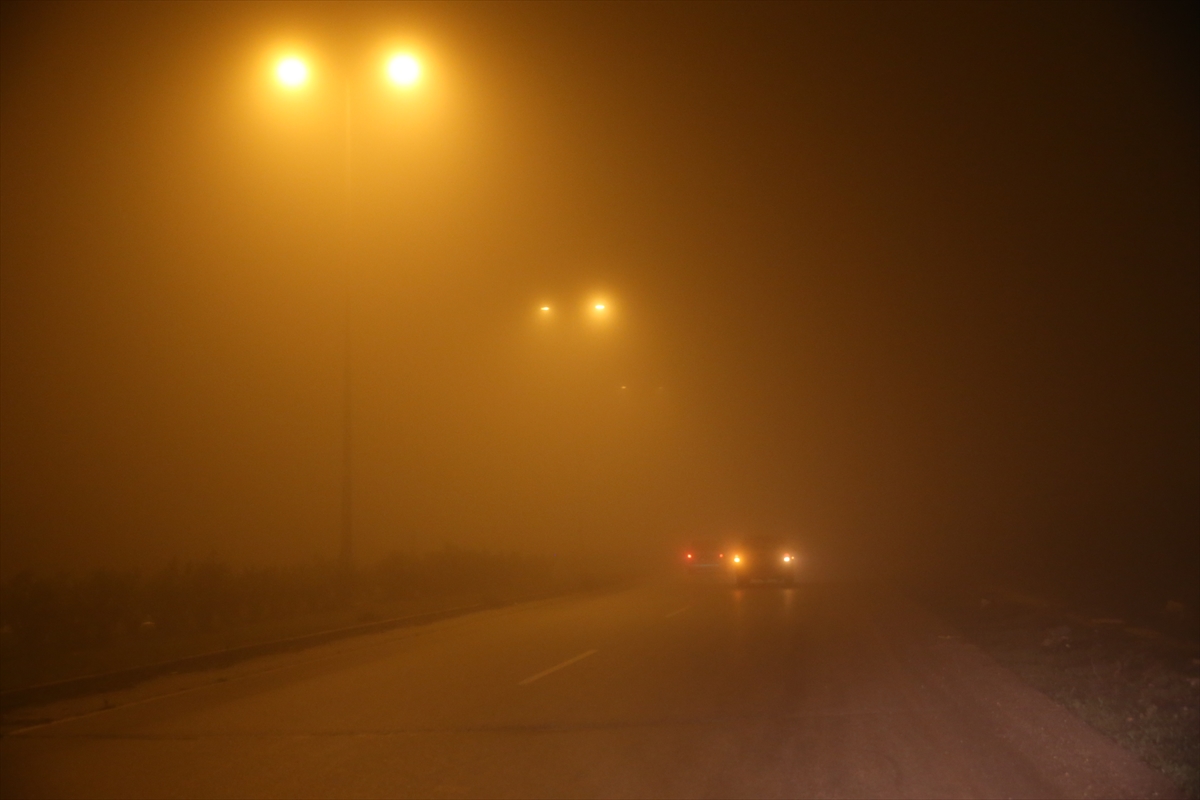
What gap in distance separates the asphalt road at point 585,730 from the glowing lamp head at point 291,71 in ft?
34.0

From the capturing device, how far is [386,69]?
825 inches

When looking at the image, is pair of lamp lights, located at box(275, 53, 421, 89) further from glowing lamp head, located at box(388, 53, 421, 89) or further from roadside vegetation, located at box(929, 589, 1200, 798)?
roadside vegetation, located at box(929, 589, 1200, 798)

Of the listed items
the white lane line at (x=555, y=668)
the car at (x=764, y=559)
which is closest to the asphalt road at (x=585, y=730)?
the white lane line at (x=555, y=668)

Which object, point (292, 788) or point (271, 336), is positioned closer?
point (292, 788)

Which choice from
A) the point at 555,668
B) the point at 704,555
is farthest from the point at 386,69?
the point at 704,555

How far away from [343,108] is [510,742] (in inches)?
628

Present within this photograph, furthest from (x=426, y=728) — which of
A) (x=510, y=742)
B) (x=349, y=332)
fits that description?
(x=349, y=332)

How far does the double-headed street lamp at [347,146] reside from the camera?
20.5 meters

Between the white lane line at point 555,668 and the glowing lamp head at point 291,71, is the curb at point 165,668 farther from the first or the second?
the glowing lamp head at point 291,71

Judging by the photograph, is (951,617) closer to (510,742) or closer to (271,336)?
(510,742)

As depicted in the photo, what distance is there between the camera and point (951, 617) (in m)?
26.0

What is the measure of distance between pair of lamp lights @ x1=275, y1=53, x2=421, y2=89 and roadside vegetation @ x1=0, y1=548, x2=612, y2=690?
991cm

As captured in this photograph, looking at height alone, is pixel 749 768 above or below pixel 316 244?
below

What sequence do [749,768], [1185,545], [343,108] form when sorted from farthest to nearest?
[1185,545] < [343,108] < [749,768]
